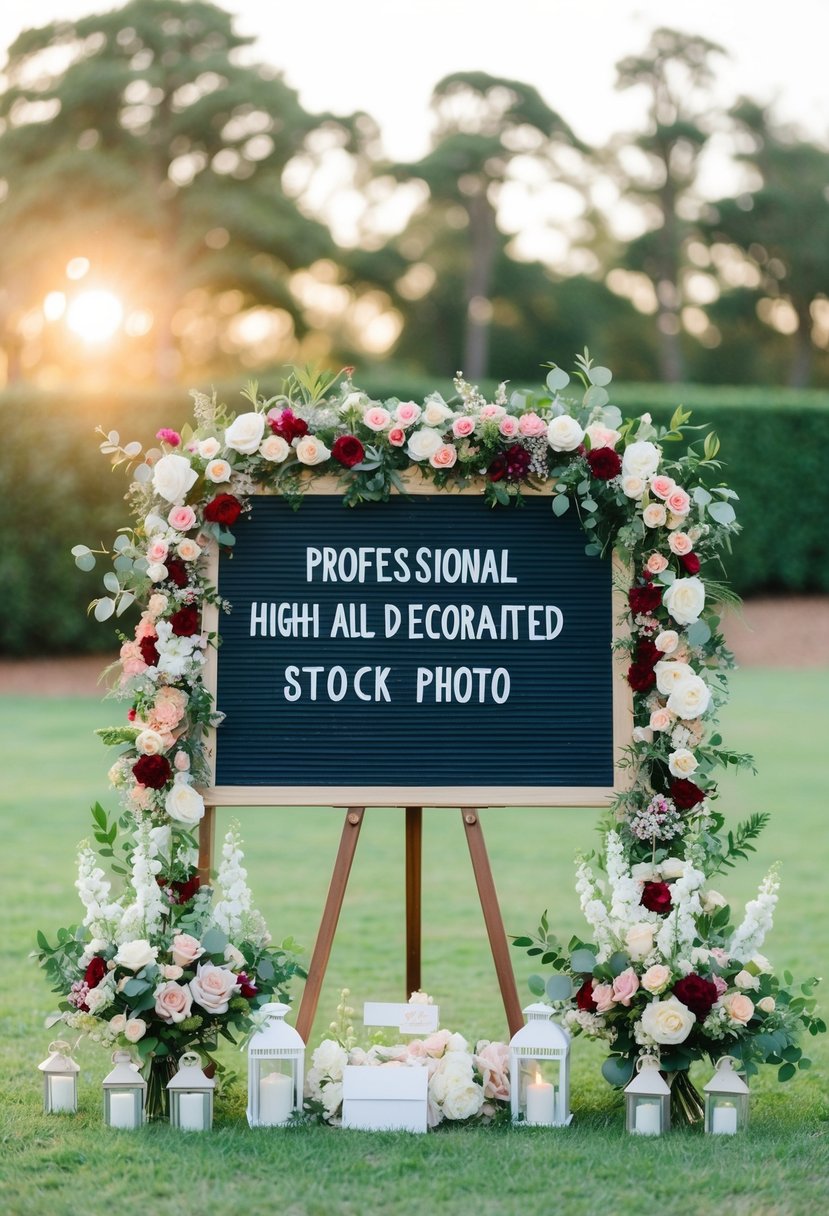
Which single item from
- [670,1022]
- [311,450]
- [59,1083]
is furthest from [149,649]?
[670,1022]

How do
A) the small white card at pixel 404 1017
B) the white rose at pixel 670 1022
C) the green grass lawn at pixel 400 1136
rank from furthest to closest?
the small white card at pixel 404 1017 → the white rose at pixel 670 1022 → the green grass lawn at pixel 400 1136

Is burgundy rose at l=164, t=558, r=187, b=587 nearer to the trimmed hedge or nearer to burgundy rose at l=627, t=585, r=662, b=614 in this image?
burgundy rose at l=627, t=585, r=662, b=614

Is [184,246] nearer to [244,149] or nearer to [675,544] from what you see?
[244,149]

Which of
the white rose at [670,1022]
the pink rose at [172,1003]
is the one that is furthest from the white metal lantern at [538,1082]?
the pink rose at [172,1003]

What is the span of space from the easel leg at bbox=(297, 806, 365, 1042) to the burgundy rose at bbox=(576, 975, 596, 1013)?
2.11 feet

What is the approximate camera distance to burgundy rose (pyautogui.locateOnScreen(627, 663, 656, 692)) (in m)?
3.72

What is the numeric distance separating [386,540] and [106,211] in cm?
1852

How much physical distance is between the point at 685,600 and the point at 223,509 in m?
1.22

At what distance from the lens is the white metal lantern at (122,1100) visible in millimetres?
3445

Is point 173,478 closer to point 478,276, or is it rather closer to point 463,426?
point 463,426

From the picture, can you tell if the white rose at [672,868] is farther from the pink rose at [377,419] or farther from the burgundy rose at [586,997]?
the pink rose at [377,419]

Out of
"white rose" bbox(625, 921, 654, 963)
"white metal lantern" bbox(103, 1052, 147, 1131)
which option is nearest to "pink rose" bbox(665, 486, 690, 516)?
"white rose" bbox(625, 921, 654, 963)

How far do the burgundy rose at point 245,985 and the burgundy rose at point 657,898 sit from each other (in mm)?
1004

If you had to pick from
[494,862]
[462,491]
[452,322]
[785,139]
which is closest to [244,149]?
[452,322]
